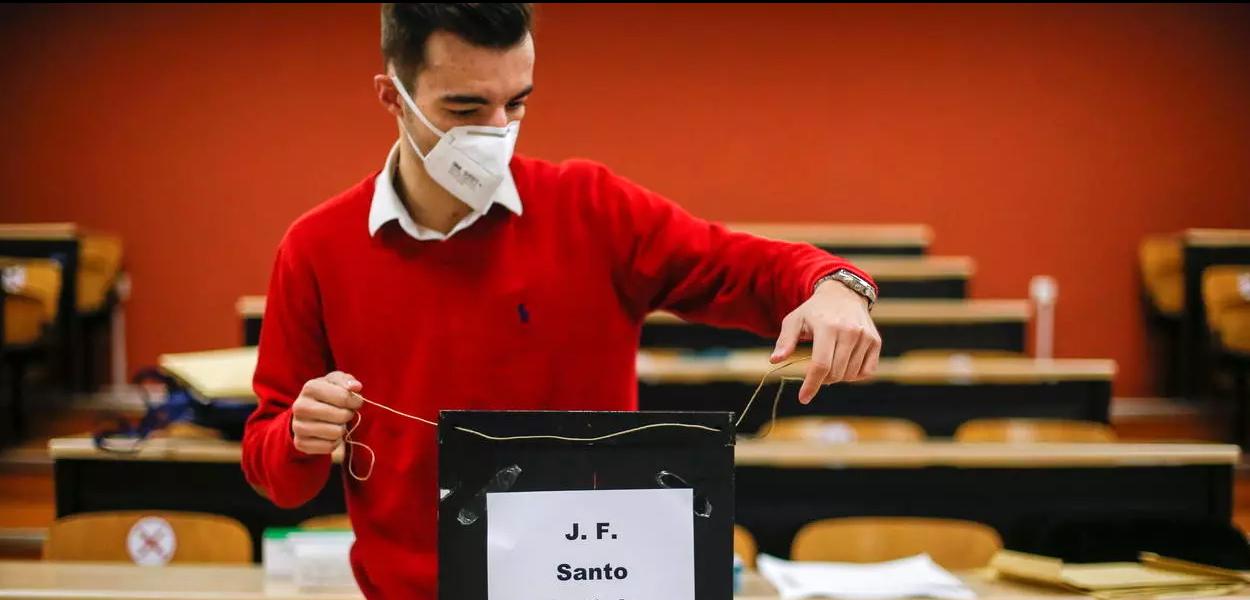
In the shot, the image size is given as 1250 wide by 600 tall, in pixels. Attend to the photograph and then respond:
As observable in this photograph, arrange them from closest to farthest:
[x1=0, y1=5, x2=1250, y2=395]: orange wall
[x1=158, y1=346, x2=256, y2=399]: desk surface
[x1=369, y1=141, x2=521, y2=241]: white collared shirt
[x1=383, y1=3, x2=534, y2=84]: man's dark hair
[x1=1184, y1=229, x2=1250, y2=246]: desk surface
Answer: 1. [x1=383, y1=3, x2=534, y2=84]: man's dark hair
2. [x1=369, y1=141, x2=521, y2=241]: white collared shirt
3. [x1=158, y1=346, x2=256, y2=399]: desk surface
4. [x1=1184, y1=229, x2=1250, y2=246]: desk surface
5. [x1=0, y1=5, x2=1250, y2=395]: orange wall

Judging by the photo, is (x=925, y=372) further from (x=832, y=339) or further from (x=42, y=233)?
(x=42, y=233)

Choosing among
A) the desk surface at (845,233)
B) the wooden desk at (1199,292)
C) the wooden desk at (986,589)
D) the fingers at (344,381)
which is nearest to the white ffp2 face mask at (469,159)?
the fingers at (344,381)

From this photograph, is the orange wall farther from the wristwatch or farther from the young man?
the wristwatch

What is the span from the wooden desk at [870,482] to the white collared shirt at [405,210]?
1466 millimetres

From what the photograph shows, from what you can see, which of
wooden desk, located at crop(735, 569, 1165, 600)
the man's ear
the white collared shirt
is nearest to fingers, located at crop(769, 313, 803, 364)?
the white collared shirt

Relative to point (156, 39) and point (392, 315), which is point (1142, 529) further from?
point (156, 39)

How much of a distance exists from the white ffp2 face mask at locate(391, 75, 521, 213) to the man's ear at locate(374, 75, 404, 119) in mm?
13

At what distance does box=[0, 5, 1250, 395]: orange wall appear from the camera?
653 centimetres

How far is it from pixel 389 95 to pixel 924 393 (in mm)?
2705

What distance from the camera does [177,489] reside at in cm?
258

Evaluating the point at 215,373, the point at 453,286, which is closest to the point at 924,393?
the point at 215,373

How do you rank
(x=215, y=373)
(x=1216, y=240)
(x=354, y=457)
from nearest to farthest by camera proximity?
(x=354, y=457) < (x=215, y=373) < (x=1216, y=240)

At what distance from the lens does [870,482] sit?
255 cm

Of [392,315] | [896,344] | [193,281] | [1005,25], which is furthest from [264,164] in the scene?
[392,315]
